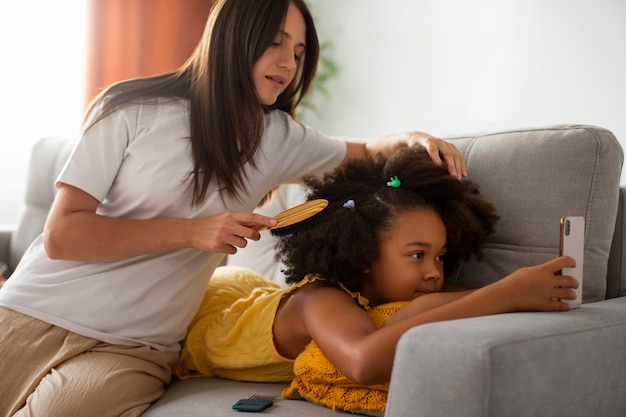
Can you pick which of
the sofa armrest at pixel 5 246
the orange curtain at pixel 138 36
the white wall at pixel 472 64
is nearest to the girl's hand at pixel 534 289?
the white wall at pixel 472 64

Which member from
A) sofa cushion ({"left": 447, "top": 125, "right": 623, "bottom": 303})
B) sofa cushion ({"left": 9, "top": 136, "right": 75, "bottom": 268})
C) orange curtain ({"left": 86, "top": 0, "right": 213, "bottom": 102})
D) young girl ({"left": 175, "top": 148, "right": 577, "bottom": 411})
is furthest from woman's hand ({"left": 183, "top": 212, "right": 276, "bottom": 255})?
orange curtain ({"left": 86, "top": 0, "right": 213, "bottom": 102})

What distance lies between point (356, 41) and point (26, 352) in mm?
2546

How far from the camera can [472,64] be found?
2879 mm

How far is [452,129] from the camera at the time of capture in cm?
298

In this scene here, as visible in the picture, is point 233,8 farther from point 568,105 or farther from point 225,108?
point 568,105

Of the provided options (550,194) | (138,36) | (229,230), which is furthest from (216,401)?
(138,36)

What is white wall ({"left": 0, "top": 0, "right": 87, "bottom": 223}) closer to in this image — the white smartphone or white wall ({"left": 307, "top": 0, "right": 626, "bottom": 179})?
white wall ({"left": 307, "top": 0, "right": 626, "bottom": 179})

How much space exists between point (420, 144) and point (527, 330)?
636mm

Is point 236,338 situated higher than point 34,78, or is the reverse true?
point 34,78

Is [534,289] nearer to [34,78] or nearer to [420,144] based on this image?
[420,144]

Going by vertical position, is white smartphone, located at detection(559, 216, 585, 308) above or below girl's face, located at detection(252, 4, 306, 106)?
below

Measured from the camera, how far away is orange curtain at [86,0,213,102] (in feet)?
12.4

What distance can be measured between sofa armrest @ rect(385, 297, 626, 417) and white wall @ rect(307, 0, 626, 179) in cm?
148

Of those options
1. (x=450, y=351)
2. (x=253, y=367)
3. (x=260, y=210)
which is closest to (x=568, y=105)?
(x=260, y=210)
